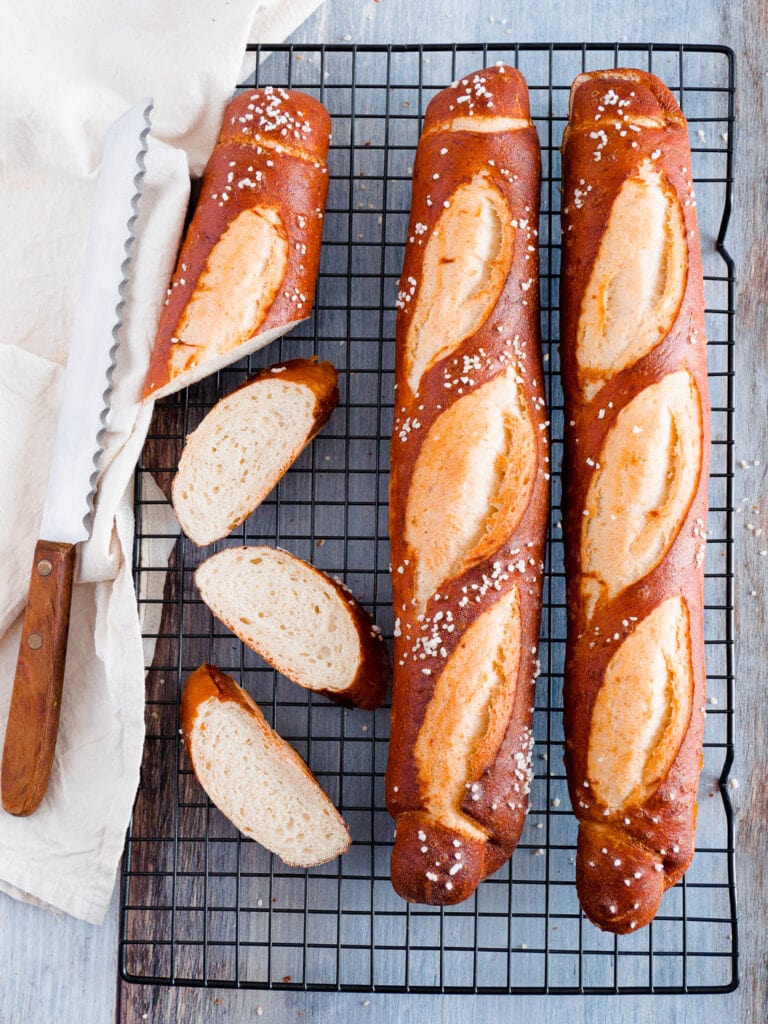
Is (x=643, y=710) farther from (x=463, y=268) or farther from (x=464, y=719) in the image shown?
(x=463, y=268)

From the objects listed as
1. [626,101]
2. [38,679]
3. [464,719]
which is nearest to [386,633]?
[464,719]

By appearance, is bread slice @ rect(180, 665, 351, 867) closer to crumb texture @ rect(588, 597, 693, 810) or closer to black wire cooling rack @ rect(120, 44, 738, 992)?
black wire cooling rack @ rect(120, 44, 738, 992)

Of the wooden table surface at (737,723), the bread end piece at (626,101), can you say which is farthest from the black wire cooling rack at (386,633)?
the bread end piece at (626,101)

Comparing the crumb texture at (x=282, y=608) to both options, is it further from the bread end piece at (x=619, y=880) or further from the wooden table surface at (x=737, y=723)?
the wooden table surface at (x=737, y=723)

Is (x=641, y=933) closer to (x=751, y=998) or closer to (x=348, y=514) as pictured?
(x=751, y=998)

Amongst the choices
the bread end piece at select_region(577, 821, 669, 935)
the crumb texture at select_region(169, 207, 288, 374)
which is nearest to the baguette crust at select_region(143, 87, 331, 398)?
the crumb texture at select_region(169, 207, 288, 374)

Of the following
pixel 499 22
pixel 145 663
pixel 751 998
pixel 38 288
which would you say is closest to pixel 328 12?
pixel 499 22

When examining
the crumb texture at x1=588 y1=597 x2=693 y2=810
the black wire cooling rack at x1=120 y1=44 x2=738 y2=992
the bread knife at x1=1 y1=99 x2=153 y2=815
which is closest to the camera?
the crumb texture at x1=588 y1=597 x2=693 y2=810
